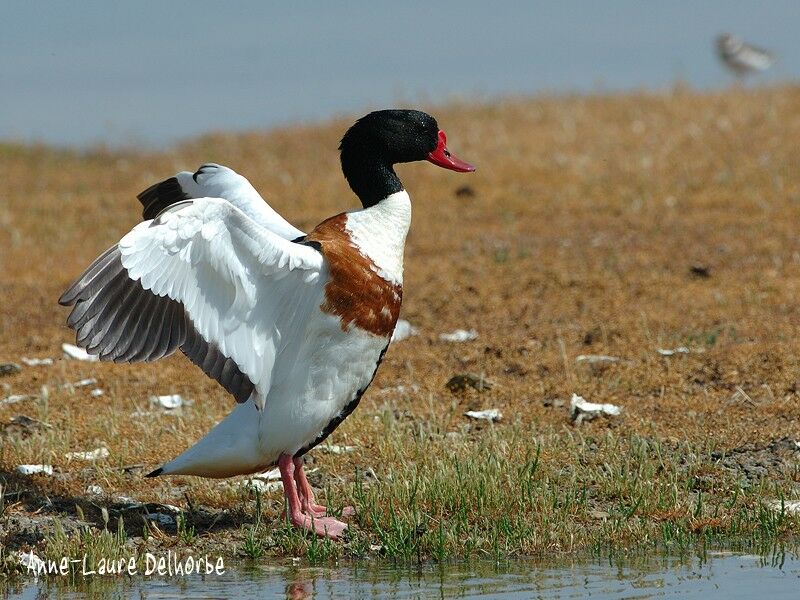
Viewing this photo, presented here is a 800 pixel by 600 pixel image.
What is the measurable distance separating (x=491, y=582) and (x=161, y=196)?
3155 millimetres

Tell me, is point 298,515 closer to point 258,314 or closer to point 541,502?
point 258,314

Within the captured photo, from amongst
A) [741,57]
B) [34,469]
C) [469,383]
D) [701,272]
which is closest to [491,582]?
[34,469]

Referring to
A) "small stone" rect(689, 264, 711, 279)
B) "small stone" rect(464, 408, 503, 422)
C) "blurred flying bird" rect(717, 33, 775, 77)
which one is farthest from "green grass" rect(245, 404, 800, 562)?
"blurred flying bird" rect(717, 33, 775, 77)

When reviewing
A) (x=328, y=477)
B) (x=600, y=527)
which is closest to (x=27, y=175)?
(x=328, y=477)

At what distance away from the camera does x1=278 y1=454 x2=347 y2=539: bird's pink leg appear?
5.93 meters

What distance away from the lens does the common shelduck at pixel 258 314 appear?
571 cm

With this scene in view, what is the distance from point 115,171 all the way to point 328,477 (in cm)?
1242

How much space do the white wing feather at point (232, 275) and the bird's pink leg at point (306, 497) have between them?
0.50m

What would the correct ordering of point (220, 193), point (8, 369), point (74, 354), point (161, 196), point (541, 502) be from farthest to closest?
point (74, 354) → point (8, 369) → point (161, 196) → point (220, 193) → point (541, 502)

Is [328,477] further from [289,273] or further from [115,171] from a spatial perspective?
[115,171]

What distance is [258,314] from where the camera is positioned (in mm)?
6004

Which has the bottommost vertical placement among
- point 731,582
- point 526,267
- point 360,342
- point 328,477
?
point 731,582

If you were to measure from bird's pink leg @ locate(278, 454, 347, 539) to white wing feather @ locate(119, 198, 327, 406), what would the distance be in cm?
34

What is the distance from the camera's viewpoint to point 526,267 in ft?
38.4
